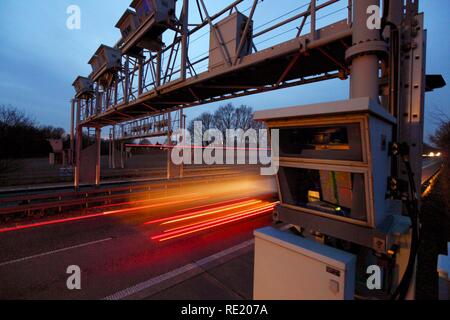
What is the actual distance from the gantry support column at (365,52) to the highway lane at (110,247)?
489 centimetres

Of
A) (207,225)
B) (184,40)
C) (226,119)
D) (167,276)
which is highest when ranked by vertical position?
(226,119)

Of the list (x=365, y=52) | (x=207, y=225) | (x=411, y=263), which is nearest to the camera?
(x=411, y=263)

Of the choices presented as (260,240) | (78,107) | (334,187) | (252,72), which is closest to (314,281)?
(260,240)

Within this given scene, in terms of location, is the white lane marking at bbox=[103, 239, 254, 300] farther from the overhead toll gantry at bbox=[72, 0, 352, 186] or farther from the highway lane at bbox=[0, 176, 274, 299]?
the overhead toll gantry at bbox=[72, 0, 352, 186]

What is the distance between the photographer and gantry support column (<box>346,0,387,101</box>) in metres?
2.65

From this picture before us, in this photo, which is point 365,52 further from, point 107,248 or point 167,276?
point 107,248

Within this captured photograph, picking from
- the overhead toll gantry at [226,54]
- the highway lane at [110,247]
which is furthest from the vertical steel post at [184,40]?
the highway lane at [110,247]

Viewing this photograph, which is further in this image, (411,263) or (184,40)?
(184,40)

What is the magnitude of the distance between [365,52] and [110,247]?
696cm

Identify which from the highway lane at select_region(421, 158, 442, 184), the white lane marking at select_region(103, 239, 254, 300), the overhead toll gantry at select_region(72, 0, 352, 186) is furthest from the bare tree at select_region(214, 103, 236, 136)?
the white lane marking at select_region(103, 239, 254, 300)

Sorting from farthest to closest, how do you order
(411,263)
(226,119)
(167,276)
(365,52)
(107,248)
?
1. (226,119)
2. (107,248)
3. (167,276)
4. (365,52)
5. (411,263)

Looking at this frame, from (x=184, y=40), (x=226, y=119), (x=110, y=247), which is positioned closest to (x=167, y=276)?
(x=110, y=247)

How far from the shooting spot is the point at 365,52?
2709 mm

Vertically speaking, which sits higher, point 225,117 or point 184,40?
point 225,117
